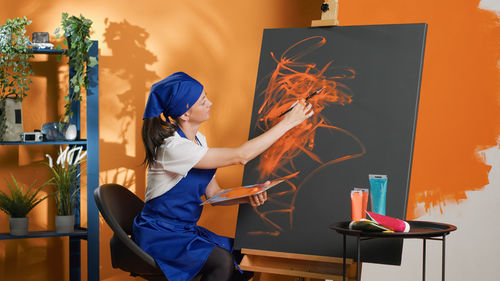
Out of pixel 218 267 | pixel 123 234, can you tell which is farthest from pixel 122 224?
pixel 218 267

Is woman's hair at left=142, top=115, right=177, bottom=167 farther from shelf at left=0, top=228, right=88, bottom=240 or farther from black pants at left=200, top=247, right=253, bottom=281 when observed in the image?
shelf at left=0, top=228, right=88, bottom=240

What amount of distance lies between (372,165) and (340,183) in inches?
5.3

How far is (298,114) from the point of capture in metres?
2.07

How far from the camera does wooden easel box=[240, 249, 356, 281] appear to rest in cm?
189

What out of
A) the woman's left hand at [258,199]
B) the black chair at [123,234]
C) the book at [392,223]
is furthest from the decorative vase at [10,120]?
the book at [392,223]

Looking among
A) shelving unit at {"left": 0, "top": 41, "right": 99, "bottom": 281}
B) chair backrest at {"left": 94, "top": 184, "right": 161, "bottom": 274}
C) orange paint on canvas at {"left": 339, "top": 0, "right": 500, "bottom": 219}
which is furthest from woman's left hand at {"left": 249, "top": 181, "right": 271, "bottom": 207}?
shelving unit at {"left": 0, "top": 41, "right": 99, "bottom": 281}

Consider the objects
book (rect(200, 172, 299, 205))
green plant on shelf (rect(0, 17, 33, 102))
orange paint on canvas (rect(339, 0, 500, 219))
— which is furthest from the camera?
green plant on shelf (rect(0, 17, 33, 102))

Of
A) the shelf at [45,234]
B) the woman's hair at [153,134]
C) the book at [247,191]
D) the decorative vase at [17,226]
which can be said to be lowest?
the shelf at [45,234]

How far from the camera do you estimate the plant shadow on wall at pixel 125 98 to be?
3.17 meters

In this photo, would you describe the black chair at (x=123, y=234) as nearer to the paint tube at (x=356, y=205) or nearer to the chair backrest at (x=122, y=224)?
the chair backrest at (x=122, y=224)

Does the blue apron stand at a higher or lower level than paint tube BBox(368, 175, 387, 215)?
lower

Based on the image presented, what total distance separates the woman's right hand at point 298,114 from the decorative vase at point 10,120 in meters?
1.60

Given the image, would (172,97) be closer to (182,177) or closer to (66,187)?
(182,177)

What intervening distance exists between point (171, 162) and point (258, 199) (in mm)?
387
